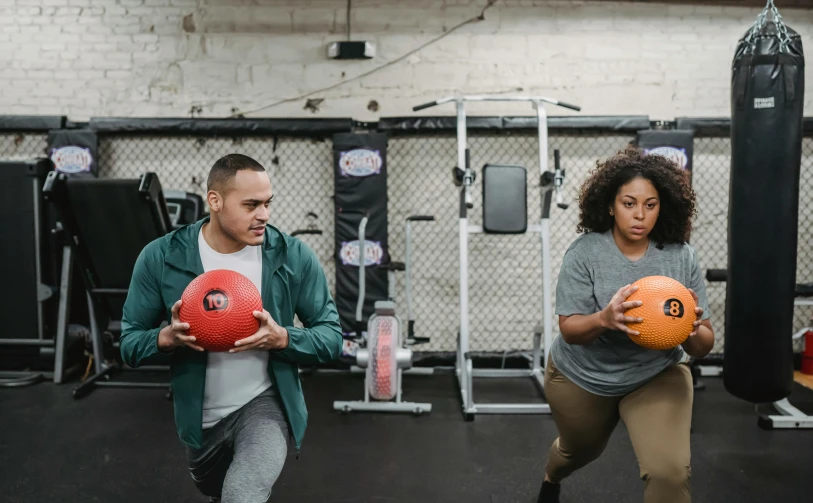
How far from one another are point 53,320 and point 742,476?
4.88 metres

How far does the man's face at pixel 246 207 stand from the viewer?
165cm

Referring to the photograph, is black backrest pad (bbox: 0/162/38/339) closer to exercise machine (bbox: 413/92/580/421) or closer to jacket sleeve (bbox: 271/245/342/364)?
exercise machine (bbox: 413/92/580/421)

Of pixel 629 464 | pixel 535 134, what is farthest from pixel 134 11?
pixel 629 464

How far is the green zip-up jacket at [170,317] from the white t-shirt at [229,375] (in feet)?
0.11

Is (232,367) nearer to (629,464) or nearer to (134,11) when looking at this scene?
(629,464)

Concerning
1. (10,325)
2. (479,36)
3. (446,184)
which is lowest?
(10,325)

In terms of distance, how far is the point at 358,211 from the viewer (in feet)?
15.0

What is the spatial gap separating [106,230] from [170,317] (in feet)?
8.53

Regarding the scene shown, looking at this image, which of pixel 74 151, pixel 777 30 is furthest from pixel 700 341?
pixel 74 151

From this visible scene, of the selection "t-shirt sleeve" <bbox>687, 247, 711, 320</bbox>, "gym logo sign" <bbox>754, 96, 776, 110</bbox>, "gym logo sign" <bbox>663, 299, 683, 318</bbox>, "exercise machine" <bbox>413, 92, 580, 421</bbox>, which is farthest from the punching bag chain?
"gym logo sign" <bbox>663, 299, 683, 318</bbox>

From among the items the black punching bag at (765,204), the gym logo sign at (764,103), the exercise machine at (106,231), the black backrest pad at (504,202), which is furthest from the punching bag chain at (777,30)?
the exercise machine at (106,231)

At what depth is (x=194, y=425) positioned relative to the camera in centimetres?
170

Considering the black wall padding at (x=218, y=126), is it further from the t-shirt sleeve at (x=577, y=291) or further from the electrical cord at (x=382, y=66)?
the t-shirt sleeve at (x=577, y=291)

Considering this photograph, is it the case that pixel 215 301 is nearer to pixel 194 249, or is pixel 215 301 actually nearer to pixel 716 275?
pixel 194 249
